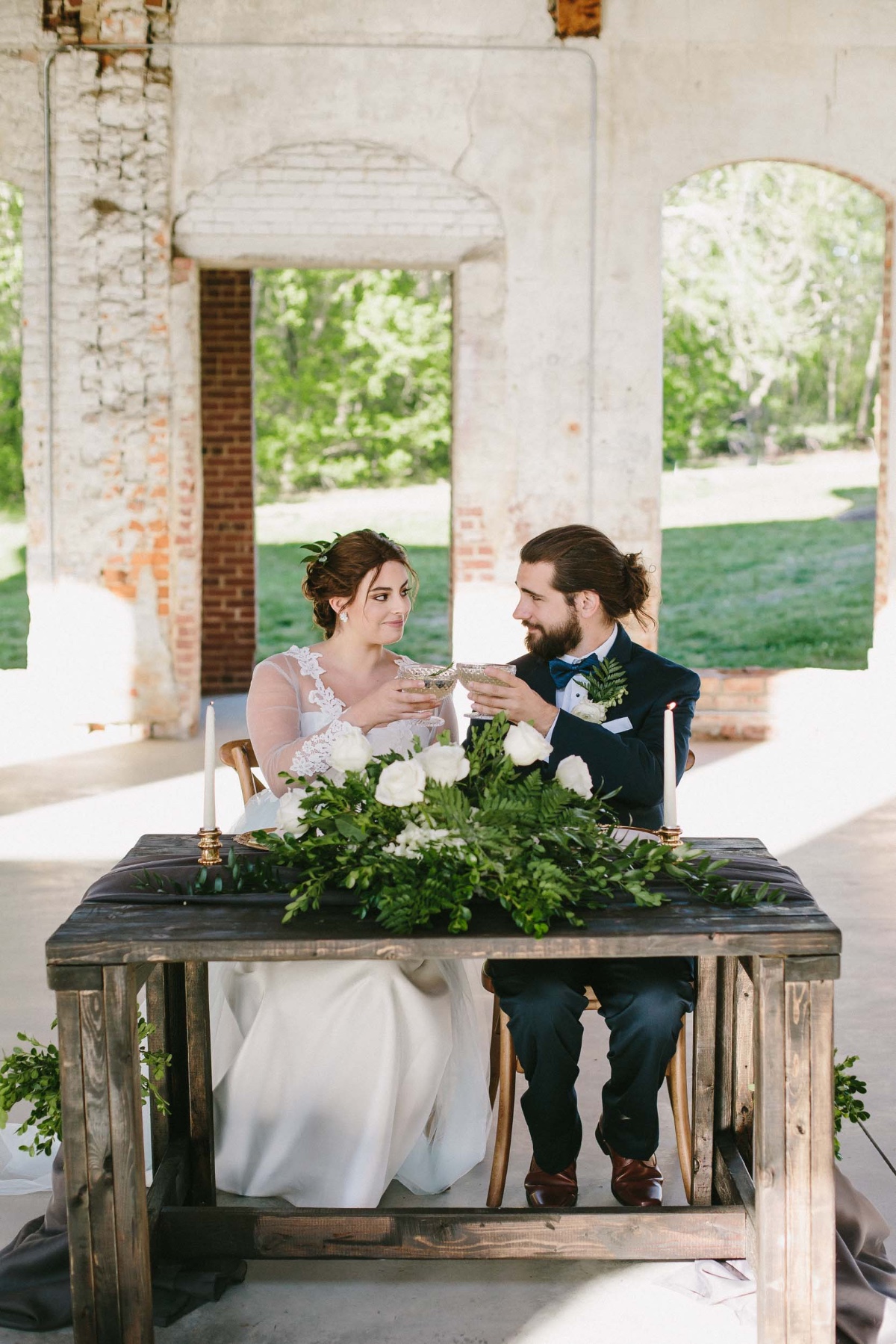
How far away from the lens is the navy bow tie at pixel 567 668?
11.8ft

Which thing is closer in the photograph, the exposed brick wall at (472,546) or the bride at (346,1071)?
the bride at (346,1071)

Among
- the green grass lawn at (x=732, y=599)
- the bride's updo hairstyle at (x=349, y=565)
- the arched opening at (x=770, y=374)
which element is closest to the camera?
the bride's updo hairstyle at (x=349, y=565)

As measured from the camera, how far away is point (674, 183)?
837cm

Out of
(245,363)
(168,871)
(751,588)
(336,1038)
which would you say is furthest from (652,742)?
(751,588)

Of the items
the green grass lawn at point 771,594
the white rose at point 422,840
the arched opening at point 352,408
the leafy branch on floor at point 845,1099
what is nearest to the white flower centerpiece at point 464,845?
the white rose at point 422,840

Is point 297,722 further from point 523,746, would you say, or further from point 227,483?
point 227,483

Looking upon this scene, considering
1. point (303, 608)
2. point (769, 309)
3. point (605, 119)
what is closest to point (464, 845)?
point (605, 119)

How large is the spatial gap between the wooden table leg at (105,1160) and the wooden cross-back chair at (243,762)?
4.67 ft

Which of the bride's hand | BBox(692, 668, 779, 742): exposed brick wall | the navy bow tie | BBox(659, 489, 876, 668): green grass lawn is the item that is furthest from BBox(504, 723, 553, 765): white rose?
BBox(659, 489, 876, 668): green grass lawn

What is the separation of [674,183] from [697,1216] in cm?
694

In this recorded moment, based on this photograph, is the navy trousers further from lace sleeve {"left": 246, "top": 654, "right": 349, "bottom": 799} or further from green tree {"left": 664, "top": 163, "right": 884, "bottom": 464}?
green tree {"left": 664, "top": 163, "right": 884, "bottom": 464}

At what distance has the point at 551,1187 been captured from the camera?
9.87 feet

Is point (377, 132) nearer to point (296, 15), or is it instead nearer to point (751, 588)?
point (296, 15)

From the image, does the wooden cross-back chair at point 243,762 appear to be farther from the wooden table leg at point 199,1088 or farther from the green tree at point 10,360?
the green tree at point 10,360
